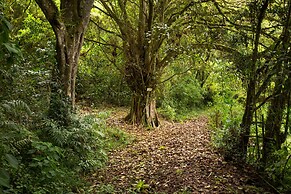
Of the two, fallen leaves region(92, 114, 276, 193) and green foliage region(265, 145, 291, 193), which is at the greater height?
green foliage region(265, 145, 291, 193)

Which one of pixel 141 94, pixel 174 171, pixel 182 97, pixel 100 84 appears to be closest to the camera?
pixel 174 171

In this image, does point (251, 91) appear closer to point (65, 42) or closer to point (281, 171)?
point (281, 171)

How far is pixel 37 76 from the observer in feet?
20.5

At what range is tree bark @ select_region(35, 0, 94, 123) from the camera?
19.6 feet

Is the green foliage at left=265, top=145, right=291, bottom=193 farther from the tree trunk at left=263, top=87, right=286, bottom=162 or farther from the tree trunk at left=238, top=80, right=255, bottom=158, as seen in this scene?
the tree trunk at left=238, top=80, right=255, bottom=158

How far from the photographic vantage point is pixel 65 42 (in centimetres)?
631

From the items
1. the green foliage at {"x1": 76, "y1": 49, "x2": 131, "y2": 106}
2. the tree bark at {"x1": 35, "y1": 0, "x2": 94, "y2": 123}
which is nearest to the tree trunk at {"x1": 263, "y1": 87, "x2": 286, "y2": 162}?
the tree bark at {"x1": 35, "y1": 0, "x2": 94, "y2": 123}

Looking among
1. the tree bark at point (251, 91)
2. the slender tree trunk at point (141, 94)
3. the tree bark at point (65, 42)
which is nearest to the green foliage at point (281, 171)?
the tree bark at point (251, 91)

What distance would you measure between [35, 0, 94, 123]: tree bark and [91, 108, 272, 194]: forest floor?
65.4 inches

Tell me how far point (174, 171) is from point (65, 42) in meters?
3.53

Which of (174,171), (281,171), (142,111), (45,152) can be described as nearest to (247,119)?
(281,171)

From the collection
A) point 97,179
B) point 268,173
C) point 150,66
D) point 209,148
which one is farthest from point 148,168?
point 150,66

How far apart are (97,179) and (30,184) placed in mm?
1712

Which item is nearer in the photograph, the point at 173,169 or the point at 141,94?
the point at 173,169
